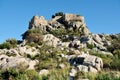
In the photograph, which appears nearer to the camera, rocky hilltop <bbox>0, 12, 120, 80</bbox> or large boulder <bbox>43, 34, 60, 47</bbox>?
rocky hilltop <bbox>0, 12, 120, 80</bbox>

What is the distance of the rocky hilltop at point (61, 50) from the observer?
33.8 meters

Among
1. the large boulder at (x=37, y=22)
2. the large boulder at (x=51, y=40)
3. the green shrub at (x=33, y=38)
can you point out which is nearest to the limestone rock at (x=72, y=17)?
the large boulder at (x=37, y=22)

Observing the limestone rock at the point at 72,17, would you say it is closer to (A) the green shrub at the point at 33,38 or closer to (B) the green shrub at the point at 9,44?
(A) the green shrub at the point at 33,38

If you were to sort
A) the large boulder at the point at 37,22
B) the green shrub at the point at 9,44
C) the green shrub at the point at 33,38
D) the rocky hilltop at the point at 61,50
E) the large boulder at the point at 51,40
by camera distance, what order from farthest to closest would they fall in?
the large boulder at the point at 37,22 → the green shrub at the point at 33,38 → the large boulder at the point at 51,40 → the green shrub at the point at 9,44 → the rocky hilltop at the point at 61,50

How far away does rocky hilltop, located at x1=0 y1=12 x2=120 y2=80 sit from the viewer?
3378cm

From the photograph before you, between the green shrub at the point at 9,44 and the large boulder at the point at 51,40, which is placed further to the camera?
the large boulder at the point at 51,40

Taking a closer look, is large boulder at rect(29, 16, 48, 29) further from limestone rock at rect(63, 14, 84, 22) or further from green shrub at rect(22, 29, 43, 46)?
green shrub at rect(22, 29, 43, 46)

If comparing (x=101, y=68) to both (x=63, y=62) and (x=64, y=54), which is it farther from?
(x=64, y=54)

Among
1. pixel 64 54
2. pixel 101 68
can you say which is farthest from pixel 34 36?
pixel 101 68

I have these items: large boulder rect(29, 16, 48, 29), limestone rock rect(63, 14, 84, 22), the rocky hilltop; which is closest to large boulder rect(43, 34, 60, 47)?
the rocky hilltop

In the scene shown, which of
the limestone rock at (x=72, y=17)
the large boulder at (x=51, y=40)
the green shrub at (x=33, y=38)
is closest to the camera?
the large boulder at (x=51, y=40)

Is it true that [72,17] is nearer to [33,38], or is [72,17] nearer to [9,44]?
[33,38]

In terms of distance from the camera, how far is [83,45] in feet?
163

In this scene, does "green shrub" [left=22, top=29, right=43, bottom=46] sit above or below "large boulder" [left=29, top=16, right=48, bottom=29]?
below
